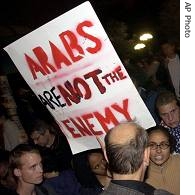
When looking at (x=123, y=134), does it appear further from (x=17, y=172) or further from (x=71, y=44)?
(x=17, y=172)

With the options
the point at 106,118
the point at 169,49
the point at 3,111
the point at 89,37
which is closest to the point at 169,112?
the point at 106,118

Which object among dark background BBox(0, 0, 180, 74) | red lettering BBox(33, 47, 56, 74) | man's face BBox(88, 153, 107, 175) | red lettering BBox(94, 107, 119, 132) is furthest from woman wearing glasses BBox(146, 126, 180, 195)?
dark background BBox(0, 0, 180, 74)

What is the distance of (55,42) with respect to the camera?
11.1 ft

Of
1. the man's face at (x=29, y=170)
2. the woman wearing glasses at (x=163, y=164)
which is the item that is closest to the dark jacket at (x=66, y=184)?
the man's face at (x=29, y=170)

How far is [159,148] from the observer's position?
4141 millimetres

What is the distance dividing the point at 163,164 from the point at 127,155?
58.1 inches

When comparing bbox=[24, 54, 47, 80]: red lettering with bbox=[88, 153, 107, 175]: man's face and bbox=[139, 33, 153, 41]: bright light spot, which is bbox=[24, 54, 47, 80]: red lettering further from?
bbox=[139, 33, 153, 41]: bright light spot

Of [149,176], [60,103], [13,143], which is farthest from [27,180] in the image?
[13,143]

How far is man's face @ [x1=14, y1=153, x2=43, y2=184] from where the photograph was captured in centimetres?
395

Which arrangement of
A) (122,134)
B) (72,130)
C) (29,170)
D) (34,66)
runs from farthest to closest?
(29,170)
(72,130)
(34,66)
(122,134)

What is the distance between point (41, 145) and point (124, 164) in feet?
9.63

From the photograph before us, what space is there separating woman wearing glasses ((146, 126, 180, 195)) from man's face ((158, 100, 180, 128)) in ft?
1.55

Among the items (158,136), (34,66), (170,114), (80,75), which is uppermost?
(170,114)
